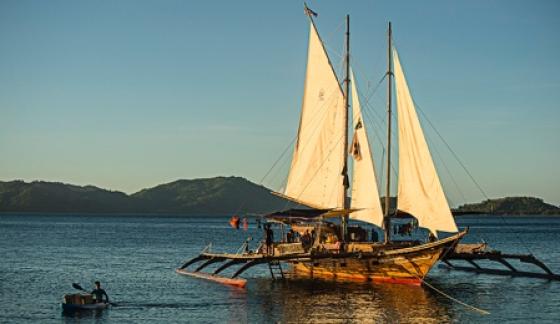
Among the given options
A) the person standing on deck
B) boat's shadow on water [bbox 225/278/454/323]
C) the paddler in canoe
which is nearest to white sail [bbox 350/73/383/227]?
boat's shadow on water [bbox 225/278/454/323]

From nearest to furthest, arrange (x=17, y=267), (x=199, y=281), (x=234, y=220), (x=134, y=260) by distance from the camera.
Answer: (x=234, y=220)
(x=199, y=281)
(x=17, y=267)
(x=134, y=260)

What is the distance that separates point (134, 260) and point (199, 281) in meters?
26.6

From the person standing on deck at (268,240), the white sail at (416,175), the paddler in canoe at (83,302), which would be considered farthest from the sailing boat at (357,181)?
the paddler in canoe at (83,302)

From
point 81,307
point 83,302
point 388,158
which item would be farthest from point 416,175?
point 81,307

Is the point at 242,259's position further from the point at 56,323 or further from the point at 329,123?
the point at 56,323

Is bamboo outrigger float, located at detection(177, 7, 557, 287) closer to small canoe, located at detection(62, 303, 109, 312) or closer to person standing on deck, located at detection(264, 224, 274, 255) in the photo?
person standing on deck, located at detection(264, 224, 274, 255)

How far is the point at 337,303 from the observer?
1887 inches

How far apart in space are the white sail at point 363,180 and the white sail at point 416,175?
1.91 meters

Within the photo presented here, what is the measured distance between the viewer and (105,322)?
42438 mm

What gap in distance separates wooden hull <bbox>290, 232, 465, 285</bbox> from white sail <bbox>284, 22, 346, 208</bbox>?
5.06m

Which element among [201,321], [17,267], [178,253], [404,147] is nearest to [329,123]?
[404,147]

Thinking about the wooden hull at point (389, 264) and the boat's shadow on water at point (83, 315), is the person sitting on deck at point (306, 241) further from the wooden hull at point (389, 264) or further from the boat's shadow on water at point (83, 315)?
the boat's shadow on water at point (83, 315)

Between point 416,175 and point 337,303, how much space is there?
1027 cm

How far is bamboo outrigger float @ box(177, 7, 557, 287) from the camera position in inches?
2014
